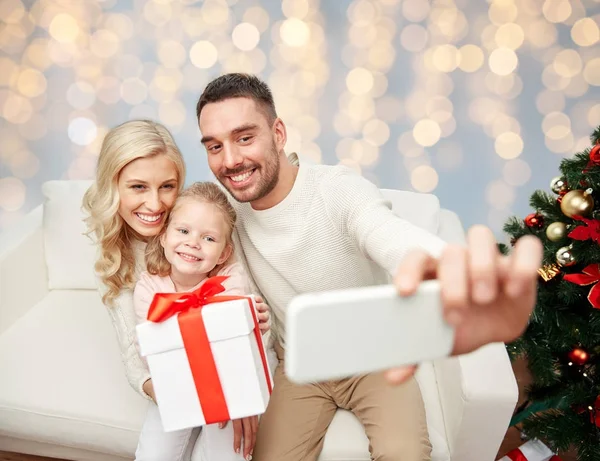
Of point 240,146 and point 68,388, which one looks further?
point 68,388

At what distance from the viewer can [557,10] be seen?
2432 millimetres

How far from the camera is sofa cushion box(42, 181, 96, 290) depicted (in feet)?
7.28

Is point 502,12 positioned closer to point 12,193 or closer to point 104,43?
point 104,43

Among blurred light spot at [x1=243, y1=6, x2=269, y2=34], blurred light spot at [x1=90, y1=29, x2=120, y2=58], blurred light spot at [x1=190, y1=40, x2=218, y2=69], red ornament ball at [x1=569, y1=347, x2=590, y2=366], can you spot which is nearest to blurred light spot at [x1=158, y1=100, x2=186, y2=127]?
blurred light spot at [x1=190, y1=40, x2=218, y2=69]

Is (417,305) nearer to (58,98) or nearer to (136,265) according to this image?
(136,265)

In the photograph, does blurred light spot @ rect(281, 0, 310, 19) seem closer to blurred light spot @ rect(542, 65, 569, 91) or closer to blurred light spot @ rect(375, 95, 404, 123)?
blurred light spot @ rect(375, 95, 404, 123)

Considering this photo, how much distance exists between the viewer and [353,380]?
64.9 inches

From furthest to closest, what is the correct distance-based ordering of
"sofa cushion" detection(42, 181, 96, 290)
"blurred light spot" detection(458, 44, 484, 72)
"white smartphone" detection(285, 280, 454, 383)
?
1. "blurred light spot" detection(458, 44, 484, 72)
2. "sofa cushion" detection(42, 181, 96, 290)
3. "white smartphone" detection(285, 280, 454, 383)

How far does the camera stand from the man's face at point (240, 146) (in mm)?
1508

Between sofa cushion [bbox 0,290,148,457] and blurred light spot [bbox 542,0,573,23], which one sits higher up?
blurred light spot [bbox 542,0,573,23]

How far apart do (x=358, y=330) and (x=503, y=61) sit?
7.65ft

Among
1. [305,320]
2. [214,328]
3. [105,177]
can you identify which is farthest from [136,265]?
[305,320]

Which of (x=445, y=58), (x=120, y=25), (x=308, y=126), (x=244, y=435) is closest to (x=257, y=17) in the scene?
(x=308, y=126)

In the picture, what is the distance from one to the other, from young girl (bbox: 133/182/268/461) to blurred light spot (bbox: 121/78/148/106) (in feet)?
4.19
